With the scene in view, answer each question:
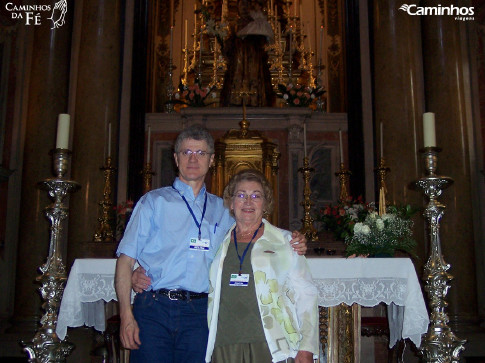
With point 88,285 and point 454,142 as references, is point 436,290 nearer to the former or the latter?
point 88,285

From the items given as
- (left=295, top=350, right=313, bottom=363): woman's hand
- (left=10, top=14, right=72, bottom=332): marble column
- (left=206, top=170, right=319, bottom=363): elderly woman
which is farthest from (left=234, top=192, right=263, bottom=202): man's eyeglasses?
(left=10, top=14, right=72, bottom=332): marble column

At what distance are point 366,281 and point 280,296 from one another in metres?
1.52

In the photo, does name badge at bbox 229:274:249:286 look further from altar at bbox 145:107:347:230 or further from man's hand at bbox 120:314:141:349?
altar at bbox 145:107:347:230

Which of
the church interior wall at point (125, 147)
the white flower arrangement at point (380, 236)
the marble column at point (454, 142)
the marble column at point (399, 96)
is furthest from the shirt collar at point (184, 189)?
the marble column at point (454, 142)

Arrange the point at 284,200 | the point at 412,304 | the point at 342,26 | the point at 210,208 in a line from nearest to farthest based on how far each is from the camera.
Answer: the point at 210,208
the point at 412,304
the point at 284,200
the point at 342,26

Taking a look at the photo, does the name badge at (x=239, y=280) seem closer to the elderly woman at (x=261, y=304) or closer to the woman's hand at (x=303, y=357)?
the elderly woman at (x=261, y=304)

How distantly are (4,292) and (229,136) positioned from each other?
3.53 m

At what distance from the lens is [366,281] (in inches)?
146

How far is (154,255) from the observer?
2.47 m

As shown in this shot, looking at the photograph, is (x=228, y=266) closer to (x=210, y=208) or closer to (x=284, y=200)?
(x=210, y=208)

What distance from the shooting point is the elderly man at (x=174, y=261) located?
2.32 meters

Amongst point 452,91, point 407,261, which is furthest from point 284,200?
point 407,261

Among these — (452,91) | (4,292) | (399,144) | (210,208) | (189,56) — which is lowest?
(4,292)

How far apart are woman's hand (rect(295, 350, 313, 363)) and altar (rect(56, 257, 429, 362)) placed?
49.7 inches
